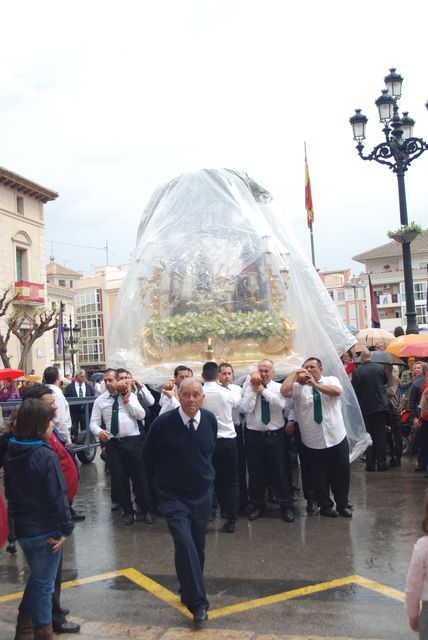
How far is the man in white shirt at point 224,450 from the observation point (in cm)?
685

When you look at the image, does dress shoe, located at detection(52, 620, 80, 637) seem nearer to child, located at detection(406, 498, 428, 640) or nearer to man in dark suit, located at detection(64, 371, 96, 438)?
child, located at detection(406, 498, 428, 640)

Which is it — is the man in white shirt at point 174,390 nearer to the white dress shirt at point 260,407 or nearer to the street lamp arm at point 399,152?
the white dress shirt at point 260,407

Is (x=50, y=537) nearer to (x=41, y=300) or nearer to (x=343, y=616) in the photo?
(x=343, y=616)

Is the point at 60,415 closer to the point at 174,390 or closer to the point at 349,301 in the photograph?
the point at 174,390

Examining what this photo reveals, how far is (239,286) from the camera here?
380 inches

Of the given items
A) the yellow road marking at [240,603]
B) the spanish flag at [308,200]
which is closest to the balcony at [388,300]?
the spanish flag at [308,200]

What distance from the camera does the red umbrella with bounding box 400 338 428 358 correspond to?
1114 centimetres

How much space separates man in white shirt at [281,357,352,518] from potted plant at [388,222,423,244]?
7739mm

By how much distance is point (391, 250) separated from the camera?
6825 cm

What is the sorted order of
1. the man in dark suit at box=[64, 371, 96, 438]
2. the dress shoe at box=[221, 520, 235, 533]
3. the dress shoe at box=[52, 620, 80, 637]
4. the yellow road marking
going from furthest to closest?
the man in dark suit at box=[64, 371, 96, 438]
the dress shoe at box=[221, 520, 235, 533]
the yellow road marking
the dress shoe at box=[52, 620, 80, 637]

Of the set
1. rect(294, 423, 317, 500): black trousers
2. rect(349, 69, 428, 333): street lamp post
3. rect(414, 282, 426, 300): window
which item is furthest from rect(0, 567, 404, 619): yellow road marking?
rect(414, 282, 426, 300): window

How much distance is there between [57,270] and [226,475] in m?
75.3

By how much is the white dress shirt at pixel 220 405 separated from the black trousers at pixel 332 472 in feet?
3.09

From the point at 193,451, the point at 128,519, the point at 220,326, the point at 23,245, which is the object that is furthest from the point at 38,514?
the point at 23,245
